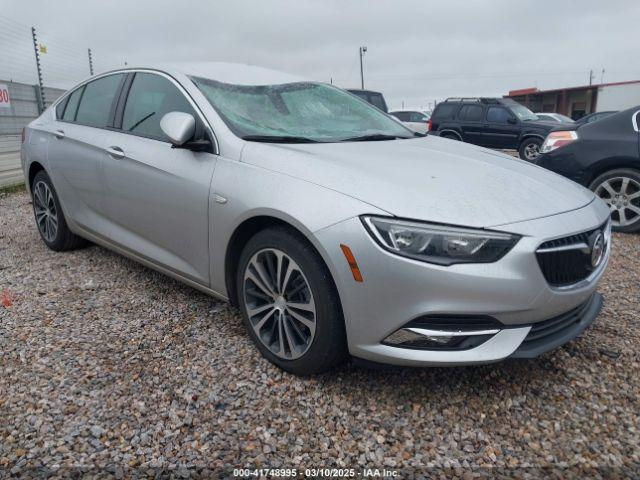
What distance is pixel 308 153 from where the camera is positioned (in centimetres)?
247

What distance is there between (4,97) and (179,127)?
1023 centimetres

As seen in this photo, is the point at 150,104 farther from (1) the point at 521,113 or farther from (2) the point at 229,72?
(1) the point at 521,113

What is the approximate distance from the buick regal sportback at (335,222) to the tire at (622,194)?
298 centimetres

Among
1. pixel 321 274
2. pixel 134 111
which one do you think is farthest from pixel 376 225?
pixel 134 111

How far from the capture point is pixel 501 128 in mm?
13570

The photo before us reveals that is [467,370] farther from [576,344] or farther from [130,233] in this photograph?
[130,233]

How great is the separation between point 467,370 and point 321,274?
962 millimetres

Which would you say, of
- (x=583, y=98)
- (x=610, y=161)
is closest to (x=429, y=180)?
(x=610, y=161)

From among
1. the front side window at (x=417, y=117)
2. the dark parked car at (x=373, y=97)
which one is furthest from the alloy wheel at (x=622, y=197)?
the front side window at (x=417, y=117)

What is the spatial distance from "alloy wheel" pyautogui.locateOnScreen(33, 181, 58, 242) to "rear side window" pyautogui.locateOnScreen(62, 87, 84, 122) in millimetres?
627

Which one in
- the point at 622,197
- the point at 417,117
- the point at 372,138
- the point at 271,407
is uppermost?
the point at 372,138

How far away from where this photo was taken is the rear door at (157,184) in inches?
108

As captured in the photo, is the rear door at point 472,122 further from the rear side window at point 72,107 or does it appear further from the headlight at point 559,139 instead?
the rear side window at point 72,107

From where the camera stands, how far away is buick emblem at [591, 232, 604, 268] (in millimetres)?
2265
